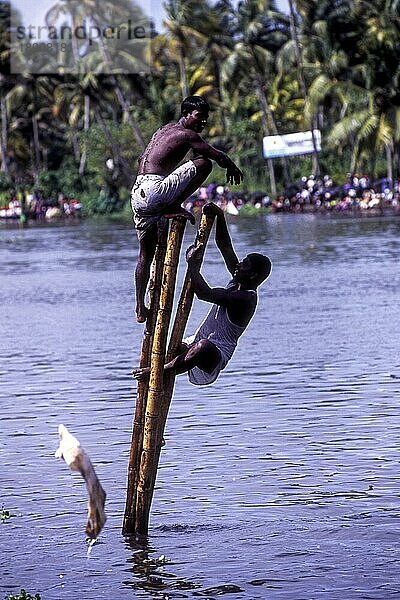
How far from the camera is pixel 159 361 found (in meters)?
8.77

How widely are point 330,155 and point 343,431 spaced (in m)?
56.6

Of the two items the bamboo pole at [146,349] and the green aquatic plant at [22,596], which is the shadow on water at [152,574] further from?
the green aquatic plant at [22,596]

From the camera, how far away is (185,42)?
67.9m

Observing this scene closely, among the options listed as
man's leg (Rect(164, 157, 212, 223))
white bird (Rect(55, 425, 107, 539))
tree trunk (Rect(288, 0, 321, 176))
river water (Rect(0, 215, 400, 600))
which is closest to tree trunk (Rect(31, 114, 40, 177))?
tree trunk (Rect(288, 0, 321, 176))

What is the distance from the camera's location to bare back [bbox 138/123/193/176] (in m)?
8.87

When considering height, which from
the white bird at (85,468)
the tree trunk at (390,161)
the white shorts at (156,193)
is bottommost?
the tree trunk at (390,161)

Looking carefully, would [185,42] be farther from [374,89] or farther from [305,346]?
[305,346]

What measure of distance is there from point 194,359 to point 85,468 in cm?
151

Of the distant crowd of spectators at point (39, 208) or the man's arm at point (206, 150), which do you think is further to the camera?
the distant crowd of spectators at point (39, 208)

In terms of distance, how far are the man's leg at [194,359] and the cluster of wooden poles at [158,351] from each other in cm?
5

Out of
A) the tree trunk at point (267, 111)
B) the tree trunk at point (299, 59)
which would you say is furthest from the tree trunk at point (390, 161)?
the tree trunk at point (267, 111)

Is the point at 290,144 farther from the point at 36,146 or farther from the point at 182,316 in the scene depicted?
the point at 182,316

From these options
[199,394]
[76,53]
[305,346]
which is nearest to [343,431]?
[199,394]

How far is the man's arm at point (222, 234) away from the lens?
→ 8.71 m
